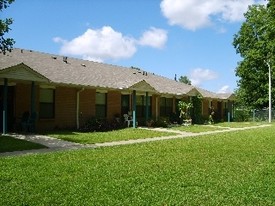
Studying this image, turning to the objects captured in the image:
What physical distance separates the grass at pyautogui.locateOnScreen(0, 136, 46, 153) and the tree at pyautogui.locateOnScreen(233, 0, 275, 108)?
45190mm

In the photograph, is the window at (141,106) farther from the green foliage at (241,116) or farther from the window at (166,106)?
the green foliage at (241,116)

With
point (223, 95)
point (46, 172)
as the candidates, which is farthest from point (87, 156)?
point (223, 95)

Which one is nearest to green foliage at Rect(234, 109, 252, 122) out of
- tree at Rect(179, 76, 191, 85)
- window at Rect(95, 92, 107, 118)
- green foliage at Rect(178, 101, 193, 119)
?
green foliage at Rect(178, 101, 193, 119)

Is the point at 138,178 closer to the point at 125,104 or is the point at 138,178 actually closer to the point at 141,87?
the point at 141,87

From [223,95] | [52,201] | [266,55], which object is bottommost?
[52,201]

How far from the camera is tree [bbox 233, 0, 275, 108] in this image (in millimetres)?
55250

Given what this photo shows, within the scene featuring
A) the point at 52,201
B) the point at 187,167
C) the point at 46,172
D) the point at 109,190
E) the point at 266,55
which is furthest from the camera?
the point at 266,55

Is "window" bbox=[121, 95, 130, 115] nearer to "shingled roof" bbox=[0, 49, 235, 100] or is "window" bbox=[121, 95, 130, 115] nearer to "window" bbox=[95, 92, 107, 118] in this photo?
"shingled roof" bbox=[0, 49, 235, 100]

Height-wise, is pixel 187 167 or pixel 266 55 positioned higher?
pixel 266 55

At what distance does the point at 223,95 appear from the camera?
42531 millimetres

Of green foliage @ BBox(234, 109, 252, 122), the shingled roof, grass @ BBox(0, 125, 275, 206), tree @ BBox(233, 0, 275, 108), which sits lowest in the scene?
grass @ BBox(0, 125, 275, 206)

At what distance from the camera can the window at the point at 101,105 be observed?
24.8 meters

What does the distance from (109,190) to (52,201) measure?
128 centimetres

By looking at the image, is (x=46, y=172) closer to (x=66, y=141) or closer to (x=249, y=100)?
(x=66, y=141)
